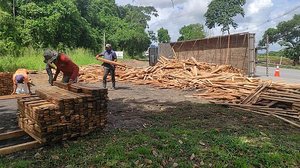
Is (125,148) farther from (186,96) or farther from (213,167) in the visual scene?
(186,96)

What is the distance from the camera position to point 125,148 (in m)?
4.79

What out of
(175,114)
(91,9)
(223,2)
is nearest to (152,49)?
(175,114)

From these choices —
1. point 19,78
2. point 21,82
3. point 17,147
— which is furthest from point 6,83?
point 17,147

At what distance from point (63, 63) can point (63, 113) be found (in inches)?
91.6

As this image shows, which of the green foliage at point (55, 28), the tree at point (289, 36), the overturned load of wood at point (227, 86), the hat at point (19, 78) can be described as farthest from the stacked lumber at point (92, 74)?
the tree at point (289, 36)

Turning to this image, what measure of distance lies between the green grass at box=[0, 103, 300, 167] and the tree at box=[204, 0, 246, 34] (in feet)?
184

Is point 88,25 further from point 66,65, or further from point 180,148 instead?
point 180,148

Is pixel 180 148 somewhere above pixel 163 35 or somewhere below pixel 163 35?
below

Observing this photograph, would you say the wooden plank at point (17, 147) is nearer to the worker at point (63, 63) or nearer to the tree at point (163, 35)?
the worker at point (63, 63)

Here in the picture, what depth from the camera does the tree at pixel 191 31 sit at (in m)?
66.3

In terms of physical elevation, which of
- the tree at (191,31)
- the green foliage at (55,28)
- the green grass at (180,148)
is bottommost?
the green grass at (180,148)

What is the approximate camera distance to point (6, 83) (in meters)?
10.9

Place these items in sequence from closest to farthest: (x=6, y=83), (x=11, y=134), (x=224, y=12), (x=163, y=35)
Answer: (x=11, y=134)
(x=6, y=83)
(x=224, y=12)
(x=163, y=35)

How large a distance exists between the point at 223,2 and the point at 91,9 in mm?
27910
